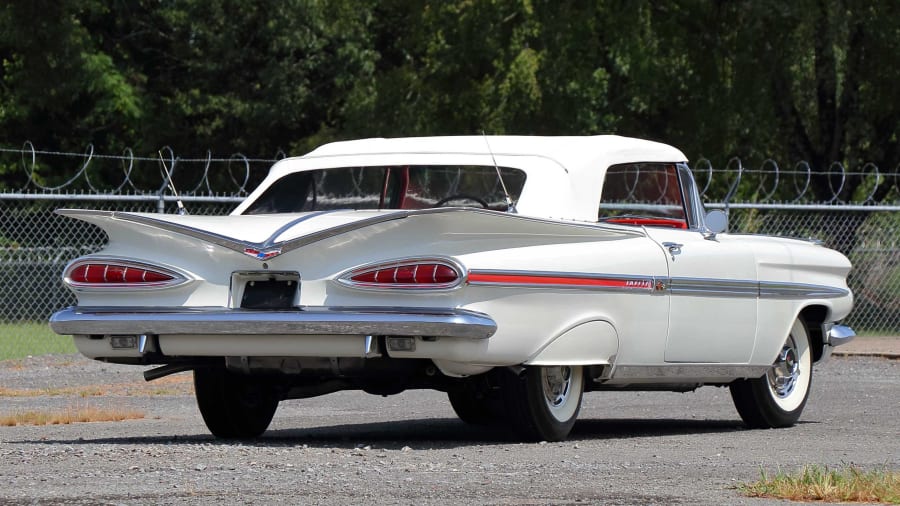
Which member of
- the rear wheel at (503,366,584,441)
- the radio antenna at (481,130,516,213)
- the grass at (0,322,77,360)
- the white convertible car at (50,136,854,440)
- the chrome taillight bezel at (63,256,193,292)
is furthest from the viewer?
the grass at (0,322,77,360)

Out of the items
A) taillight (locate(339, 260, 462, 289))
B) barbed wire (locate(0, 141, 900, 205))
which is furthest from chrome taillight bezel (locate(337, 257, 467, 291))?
barbed wire (locate(0, 141, 900, 205))

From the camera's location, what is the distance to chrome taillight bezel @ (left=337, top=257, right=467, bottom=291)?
7664 millimetres

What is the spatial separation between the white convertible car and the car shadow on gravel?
11.4 inches

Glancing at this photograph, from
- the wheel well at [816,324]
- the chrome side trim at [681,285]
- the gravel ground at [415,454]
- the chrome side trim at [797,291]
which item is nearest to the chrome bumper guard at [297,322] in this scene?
the chrome side trim at [681,285]

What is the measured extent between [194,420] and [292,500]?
5.17 m

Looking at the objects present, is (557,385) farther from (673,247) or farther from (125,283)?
(125,283)

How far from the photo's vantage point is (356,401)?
1299 cm

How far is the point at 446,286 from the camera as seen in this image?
766 cm

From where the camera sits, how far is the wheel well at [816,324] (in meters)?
10.7

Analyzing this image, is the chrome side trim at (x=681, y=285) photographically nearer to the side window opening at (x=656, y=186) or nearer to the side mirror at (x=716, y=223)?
the side mirror at (x=716, y=223)

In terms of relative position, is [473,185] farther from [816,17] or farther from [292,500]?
[816,17]

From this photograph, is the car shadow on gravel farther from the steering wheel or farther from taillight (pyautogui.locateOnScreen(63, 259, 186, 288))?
the steering wheel

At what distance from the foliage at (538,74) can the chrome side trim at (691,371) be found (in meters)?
14.4

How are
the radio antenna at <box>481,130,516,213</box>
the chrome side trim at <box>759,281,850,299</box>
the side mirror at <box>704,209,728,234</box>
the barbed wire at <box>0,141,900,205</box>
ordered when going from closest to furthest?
the radio antenna at <box>481,130,516,213</box>, the side mirror at <box>704,209,728,234</box>, the chrome side trim at <box>759,281,850,299</box>, the barbed wire at <box>0,141,900,205</box>
